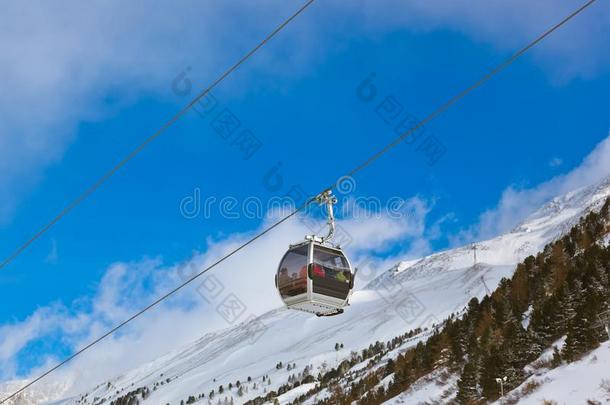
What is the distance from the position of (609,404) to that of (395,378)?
55.6 metres

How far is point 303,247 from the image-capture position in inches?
683

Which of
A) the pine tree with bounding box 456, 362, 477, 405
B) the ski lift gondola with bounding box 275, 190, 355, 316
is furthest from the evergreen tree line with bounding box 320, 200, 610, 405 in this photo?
the ski lift gondola with bounding box 275, 190, 355, 316

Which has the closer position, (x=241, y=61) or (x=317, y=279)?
(x=241, y=61)

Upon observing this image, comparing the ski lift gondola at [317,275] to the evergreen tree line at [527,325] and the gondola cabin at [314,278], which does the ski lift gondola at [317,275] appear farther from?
the evergreen tree line at [527,325]

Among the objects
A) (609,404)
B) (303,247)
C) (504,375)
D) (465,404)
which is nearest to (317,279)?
(303,247)

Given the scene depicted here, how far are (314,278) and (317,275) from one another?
11 cm

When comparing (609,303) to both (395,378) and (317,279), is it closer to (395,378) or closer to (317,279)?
(395,378)

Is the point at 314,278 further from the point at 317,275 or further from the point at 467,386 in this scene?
the point at 467,386

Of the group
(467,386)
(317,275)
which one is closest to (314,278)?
(317,275)

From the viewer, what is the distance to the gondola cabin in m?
17.0

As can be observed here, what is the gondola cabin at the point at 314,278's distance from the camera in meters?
17.0

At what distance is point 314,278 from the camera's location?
17.0 meters

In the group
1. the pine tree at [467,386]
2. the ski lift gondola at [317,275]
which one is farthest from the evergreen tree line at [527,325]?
the ski lift gondola at [317,275]

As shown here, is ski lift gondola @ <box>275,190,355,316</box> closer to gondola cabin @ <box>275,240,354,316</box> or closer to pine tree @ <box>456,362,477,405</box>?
gondola cabin @ <box>275,240,354,316</box>
